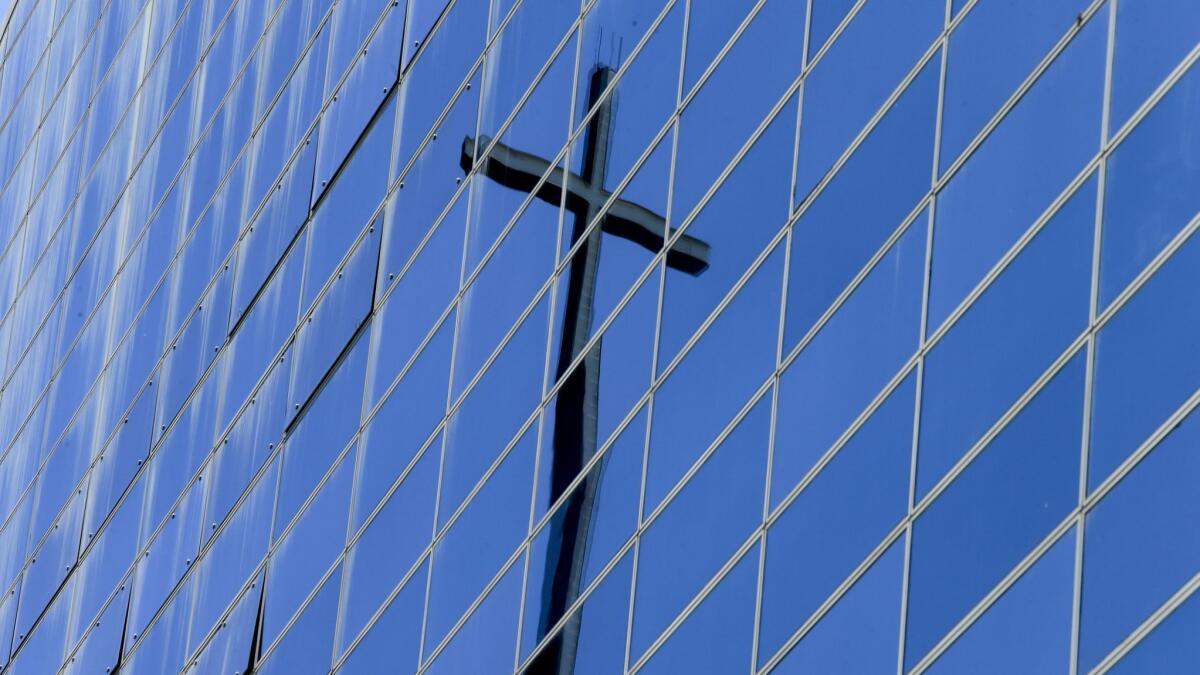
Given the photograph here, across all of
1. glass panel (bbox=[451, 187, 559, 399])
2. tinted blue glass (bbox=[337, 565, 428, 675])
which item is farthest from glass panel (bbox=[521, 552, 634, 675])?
glass panel (bbox=[451, 187, 559, 399])

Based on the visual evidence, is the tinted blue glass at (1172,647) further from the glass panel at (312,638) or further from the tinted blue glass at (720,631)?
the glass panel at (312,638)

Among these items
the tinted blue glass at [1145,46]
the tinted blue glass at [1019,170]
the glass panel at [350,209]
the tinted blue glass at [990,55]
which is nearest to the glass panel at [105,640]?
the glass panel at [350,209]

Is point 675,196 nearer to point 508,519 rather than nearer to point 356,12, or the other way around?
point 508,519

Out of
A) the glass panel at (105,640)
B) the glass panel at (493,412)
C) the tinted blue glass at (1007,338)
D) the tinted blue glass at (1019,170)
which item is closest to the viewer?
the tinted blue glass at (1007,338)

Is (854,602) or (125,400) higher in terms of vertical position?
(125,400)

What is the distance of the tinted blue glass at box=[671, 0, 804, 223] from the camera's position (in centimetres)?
2275

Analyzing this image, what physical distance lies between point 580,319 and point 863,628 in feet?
23.5

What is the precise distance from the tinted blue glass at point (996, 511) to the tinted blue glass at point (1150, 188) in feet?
2.47

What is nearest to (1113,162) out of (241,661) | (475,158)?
(475,158)

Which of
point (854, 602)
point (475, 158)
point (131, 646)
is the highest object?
point (475, 158)

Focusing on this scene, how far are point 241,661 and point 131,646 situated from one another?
4961mm

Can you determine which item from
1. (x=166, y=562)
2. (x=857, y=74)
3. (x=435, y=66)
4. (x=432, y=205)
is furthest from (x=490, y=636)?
(x=166, y=562)

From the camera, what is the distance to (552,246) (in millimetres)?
26609

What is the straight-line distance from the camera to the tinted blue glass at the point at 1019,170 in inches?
714
